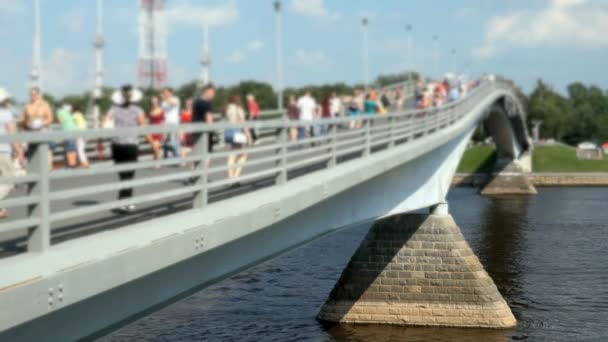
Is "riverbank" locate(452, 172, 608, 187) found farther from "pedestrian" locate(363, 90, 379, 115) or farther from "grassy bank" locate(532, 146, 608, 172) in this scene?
"pedestrian" locate(363, 90, 379, 115)

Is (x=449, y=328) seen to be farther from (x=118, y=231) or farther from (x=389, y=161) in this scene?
(x=118, y=231)

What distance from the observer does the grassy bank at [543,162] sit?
3226 inches

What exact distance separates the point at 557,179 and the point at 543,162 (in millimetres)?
7523

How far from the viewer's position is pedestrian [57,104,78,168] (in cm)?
1338

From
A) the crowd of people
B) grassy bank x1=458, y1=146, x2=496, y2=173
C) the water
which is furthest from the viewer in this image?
grassy bank x1=458, y1=146, x2=496, y2=173

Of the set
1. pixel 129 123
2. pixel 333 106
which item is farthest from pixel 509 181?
pixel 129 123

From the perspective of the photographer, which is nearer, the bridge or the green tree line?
the bridge

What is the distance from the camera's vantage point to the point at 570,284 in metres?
29.4

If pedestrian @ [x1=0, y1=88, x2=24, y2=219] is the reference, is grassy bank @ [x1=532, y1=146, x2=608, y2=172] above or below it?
below

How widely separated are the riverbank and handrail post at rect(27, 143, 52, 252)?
235 feet

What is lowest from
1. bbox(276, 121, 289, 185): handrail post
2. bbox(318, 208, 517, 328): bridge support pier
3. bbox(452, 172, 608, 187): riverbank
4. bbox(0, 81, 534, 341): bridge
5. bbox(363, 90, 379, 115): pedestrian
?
bbox(452, 172, 608, 187): riverbank

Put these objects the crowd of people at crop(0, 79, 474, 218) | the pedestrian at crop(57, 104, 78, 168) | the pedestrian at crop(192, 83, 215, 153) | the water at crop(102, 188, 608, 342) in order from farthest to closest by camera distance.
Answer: the water at crop(102, 188, 608, 342) < the pedestrian at crop(57, 104, 78, 168) < the pedestrian at crop(192, 83, 215, 153) < the crowd of people at crop(0, 79, 474, 218)

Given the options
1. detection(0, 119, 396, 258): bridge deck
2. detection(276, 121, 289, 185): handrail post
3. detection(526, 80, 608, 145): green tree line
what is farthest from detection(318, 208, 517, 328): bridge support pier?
detection(526, 80, 608, 145): green tree line

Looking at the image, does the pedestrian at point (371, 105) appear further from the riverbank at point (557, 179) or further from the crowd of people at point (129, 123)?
the riverbank at point (557, 179)
